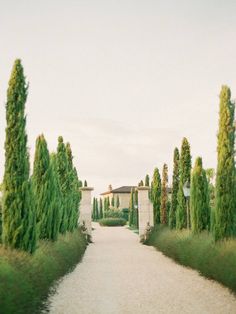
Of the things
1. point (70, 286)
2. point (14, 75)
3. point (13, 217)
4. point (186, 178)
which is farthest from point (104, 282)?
point (186, 178)

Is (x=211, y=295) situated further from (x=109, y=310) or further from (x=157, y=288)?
(x=109, y=310)

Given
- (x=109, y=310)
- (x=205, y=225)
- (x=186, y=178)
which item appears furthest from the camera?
(x=186, y=178)

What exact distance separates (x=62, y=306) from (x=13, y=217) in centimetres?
289

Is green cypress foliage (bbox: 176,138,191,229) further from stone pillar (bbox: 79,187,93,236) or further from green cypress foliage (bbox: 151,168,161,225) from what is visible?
stone pillar (bbox: 79,187,93,236)

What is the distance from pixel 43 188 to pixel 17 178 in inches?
137

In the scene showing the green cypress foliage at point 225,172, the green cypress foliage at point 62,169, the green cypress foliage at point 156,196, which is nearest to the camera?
the green cypress foliage at point 225,172

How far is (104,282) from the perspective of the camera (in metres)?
10.8

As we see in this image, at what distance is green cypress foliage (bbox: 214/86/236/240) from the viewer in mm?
12305

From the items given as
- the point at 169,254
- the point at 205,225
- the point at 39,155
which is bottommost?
the point at 169,254

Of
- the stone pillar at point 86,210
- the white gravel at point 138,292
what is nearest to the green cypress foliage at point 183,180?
the white gravel at point 138,292

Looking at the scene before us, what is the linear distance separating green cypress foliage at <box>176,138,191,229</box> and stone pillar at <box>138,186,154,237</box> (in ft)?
22.7

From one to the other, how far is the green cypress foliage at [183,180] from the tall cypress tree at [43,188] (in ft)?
23.5

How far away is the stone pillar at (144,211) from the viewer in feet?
84.8

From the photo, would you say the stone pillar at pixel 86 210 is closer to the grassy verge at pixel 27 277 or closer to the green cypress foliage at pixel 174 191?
the green cypress foliage at pixel 174 191
